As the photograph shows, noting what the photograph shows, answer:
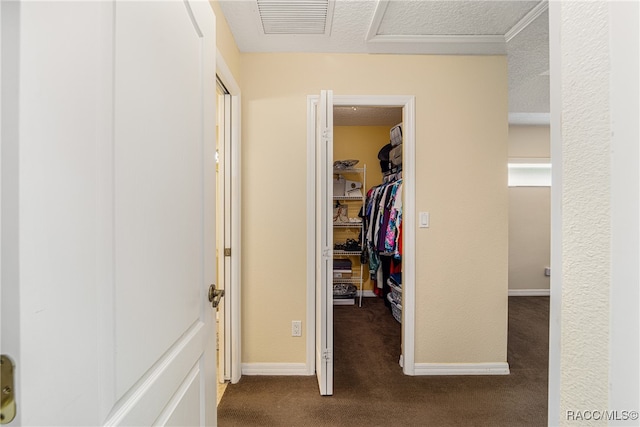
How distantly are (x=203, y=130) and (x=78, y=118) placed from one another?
20.4 inches

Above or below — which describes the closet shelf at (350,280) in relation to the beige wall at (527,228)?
below

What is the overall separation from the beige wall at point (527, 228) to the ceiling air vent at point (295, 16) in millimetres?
3600

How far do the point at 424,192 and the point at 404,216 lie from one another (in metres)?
0.24

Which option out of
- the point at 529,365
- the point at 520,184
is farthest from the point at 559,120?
the point at 520,184

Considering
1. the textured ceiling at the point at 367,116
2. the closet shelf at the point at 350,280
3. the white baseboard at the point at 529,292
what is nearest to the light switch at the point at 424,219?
the textured ceiling at the point at 367,116

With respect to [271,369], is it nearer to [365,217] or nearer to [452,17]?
[365,217]

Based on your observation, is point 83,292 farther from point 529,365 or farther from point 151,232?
point 529,365

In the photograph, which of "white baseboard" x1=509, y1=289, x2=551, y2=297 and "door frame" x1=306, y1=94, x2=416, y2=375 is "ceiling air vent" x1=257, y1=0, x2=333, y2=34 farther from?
"white baseboard" x1=509, y1=289, x2=551, y2=297

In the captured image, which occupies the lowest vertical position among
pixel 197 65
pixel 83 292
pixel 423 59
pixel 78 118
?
pixel 83 292

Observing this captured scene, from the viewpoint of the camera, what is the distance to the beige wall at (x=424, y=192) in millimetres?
2082

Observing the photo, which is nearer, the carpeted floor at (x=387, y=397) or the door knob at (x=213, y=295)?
the door knob at (x=213, y=295)

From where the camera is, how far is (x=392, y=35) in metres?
1.88

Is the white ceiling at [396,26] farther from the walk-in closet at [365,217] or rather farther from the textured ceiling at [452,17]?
the walk-in closet at [365,217]

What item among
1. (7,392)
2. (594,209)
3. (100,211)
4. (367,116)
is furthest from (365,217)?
(7,392)
